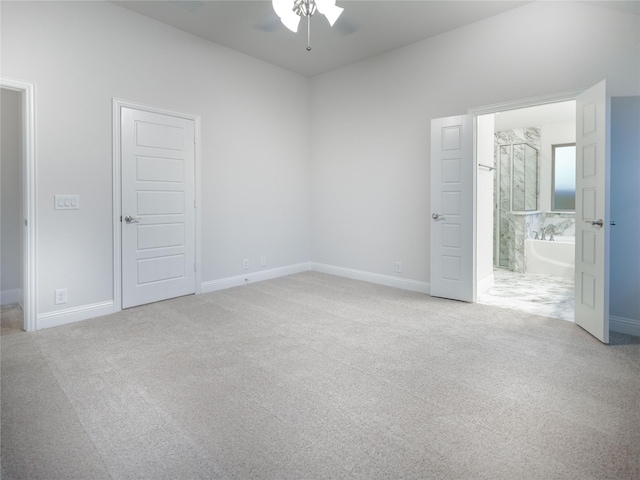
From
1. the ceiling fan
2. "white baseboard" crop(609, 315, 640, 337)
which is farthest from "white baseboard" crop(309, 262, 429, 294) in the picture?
the ceiling fan

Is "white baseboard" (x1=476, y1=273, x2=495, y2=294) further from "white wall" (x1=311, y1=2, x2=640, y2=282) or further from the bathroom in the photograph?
"white wall" (x1=311, y1=2, x2=640, y2=282)

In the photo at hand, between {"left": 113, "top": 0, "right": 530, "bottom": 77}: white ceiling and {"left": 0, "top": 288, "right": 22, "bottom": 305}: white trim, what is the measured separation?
3.37 m

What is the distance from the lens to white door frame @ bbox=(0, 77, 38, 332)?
321cm

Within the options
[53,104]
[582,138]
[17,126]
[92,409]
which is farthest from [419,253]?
[17,126]

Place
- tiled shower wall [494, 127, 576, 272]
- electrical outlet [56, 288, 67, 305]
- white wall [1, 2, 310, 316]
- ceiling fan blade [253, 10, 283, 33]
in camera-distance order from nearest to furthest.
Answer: white wall [1, 2, 310, 316]
electrical outlet [56, 288, 67, 305]
ceiling fan blade [253, 10, 283, 33]
tiled shower wall [494, 127, 576, 272]

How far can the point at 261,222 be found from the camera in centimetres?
532

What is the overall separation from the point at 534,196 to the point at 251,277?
5.62 m

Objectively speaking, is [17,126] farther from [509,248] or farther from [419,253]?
[509,248]

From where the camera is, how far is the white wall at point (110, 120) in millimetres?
3314

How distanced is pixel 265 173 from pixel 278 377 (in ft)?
11.4

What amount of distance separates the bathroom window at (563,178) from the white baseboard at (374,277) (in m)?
4.14

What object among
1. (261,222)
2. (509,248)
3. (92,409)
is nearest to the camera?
(92,409)

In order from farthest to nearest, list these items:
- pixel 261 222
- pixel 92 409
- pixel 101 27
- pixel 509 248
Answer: pixel 509 248 < pixel 261 222 < pixel 101 27 < pixel 92 409

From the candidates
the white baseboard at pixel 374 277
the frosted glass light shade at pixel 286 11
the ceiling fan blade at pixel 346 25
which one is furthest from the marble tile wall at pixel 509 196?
the frosted glass light shade at pixel 286 11
